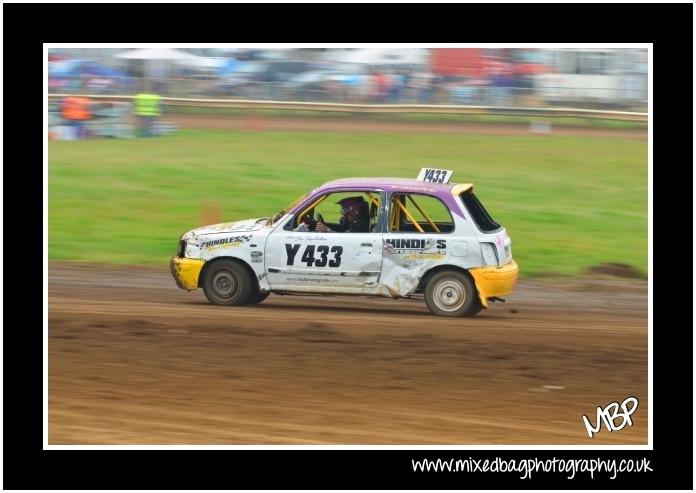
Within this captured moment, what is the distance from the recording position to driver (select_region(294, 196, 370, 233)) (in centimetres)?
1209

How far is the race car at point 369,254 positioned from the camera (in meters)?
11.9

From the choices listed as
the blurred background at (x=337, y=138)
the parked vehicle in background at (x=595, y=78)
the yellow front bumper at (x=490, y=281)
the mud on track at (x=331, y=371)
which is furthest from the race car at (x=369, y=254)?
the parked vehicle in background at (x=595, y=78)

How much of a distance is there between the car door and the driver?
0.37 feet

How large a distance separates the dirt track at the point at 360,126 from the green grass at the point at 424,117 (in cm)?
19

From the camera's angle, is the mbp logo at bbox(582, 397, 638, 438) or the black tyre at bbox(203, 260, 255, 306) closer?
the mbp logo at bbox(582, 397, 638, 438)

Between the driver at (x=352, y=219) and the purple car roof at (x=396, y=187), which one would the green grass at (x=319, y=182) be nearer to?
the purple car roof at (x=396, y=187)

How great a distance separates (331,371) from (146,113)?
18550 millimetres

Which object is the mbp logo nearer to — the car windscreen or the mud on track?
the mud on track

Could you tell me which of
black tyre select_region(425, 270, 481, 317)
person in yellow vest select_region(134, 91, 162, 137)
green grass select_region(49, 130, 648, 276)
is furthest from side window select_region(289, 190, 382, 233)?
person in yellow vest select_region(134, 91, 162, 137)

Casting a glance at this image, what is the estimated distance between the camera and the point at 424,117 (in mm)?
28969

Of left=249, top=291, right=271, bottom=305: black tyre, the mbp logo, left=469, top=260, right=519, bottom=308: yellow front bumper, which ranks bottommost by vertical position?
the mbp logo

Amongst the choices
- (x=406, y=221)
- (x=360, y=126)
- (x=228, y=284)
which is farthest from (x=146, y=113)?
(x=406, y=221)

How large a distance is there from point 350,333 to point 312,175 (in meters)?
11.0

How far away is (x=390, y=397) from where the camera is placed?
9.40 metres
